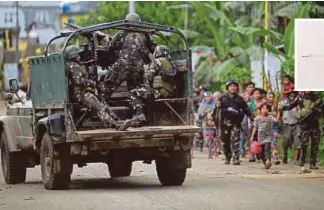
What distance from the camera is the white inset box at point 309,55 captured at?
14.1 metres

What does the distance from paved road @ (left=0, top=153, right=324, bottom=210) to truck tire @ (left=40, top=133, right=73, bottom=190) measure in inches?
7.1

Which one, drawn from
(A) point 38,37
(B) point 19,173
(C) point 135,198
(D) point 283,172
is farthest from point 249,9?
(A) point 38,37

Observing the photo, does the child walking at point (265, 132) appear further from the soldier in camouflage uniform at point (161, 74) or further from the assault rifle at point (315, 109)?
the soldier in camouflage uniform at point (161, 74)

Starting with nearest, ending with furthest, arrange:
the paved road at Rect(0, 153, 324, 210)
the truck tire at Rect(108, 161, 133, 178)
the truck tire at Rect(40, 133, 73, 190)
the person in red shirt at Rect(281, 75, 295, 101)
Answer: the paved road at Rect(0, 153, 324, 210) < the truck tire at Rect(40, 133, 73, 190) < the truck tire at Rect(108, 161, 133, 178) < the person in red shirt at Rect(281, 75, 295, 101)

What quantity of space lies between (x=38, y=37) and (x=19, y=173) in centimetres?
7543

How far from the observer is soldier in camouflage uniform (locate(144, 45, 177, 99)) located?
13938 mm

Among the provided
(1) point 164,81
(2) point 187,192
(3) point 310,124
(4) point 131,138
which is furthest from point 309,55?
(4) point 131,138

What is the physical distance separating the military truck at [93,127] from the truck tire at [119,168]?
0.04 m

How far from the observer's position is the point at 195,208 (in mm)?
11000

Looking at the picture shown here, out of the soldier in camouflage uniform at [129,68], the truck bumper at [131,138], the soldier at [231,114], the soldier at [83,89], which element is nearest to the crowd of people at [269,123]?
the soldier at [231,114]

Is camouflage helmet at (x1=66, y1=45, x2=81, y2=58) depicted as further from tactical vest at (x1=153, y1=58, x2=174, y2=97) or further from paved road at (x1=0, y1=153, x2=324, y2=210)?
paved road at (x1=0, y1=153, x2=324, y2=210)

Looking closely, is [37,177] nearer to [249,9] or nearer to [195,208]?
[195,208]

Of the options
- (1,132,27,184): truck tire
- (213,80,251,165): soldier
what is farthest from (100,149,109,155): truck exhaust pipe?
(213,80,251,165): soldier

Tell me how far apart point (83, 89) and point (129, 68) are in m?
0.79
